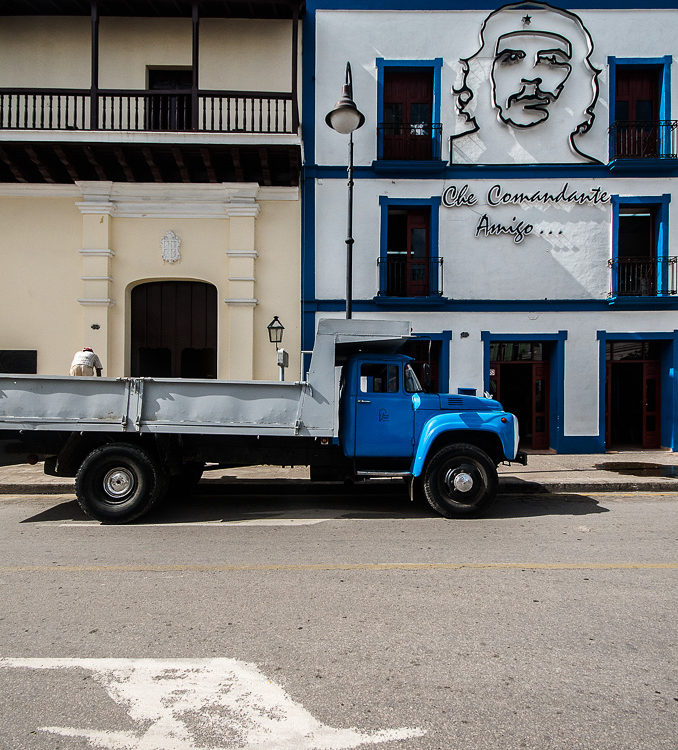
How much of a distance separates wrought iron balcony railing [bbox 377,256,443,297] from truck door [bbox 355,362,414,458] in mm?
6177

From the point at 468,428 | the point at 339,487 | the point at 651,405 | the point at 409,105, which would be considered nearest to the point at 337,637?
the point at 468,428

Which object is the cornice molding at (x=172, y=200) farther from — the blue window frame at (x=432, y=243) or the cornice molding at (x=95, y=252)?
the blue window frame at (x=432, y=243)

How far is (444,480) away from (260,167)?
892 cm

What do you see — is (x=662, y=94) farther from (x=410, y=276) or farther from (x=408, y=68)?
(x=410, y=276)

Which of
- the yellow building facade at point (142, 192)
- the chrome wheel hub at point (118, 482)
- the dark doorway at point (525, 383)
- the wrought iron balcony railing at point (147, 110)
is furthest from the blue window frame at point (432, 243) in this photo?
the chrome wheel hub at point (118, 482)

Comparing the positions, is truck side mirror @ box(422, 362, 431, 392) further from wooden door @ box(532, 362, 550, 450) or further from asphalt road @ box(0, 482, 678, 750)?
wooden door @ box(532, 362, 550, 450)

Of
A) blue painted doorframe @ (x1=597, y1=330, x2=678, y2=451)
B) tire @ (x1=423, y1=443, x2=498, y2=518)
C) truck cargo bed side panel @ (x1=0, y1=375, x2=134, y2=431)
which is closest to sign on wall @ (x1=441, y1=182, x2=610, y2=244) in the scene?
blue painted doorframe @ (x1=597, y1=330, x2=678, y2=451)

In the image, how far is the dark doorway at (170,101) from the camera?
12805 millimetres

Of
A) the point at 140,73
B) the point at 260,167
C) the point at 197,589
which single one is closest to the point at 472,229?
the point at 260,167

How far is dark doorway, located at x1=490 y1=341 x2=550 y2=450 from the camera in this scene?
13492 mm

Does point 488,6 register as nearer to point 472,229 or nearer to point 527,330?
point 472,229

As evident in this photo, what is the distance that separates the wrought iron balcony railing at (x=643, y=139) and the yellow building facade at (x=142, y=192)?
796 cm

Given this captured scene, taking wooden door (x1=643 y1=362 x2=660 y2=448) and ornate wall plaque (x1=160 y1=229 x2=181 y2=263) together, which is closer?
ornate wall plaque (x1=160 y1=229 x2=181 y2=263)

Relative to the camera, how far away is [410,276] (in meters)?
13.3
